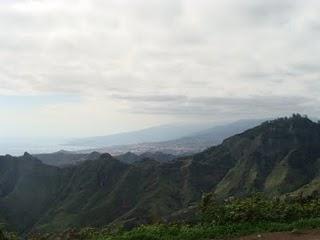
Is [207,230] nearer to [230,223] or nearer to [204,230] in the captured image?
[204,230]

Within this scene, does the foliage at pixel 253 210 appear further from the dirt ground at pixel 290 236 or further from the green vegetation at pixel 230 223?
the dirt ground at pixel 290 236

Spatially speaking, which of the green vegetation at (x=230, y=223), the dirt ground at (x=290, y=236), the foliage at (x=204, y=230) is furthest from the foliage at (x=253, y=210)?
the dirt ground at (x=290, y=236)

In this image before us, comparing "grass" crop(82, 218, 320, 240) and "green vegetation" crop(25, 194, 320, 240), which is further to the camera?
"green vegetation" crop(25, 194, 320, 240)

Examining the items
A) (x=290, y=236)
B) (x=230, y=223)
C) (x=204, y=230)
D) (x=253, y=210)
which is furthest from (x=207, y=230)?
(x=290, y=236)

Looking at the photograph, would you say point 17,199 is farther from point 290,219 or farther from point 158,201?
point 290,219

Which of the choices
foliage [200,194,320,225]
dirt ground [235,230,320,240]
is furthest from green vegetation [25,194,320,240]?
dirt ground [235,230,320,240]

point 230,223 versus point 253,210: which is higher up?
point 253,210

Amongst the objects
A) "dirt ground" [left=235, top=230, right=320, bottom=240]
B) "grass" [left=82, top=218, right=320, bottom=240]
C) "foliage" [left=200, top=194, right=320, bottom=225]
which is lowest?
"dirt ground" [left=235, top=230, right=320, bottom=240]

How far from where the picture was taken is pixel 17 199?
653 ft

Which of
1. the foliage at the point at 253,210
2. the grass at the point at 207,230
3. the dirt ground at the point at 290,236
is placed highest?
the foliage at the point at 253,210

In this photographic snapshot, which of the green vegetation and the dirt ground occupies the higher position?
the green vegetation

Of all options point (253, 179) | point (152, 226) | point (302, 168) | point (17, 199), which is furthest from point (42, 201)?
point (152, 226)

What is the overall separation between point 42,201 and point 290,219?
192 metres

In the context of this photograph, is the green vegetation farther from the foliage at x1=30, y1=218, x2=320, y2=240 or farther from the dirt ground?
the dirt ground
